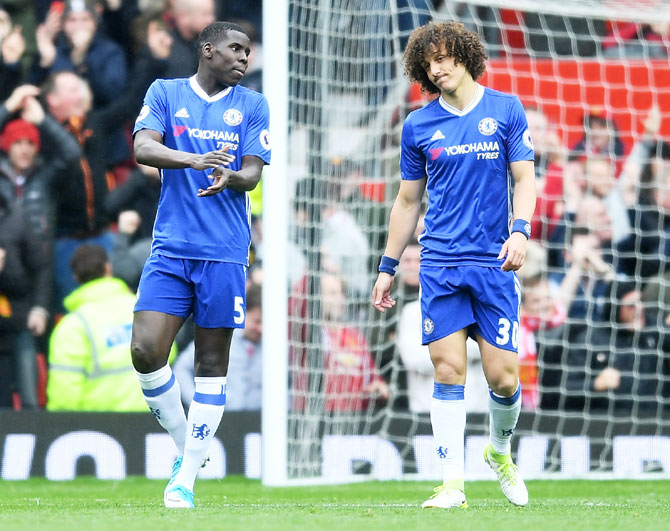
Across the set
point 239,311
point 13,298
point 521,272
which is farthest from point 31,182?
point 239,311

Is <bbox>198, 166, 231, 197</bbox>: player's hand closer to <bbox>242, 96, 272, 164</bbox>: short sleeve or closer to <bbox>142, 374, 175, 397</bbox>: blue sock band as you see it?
<bbox>242, 96, 272, 164</bbox>: short sleeve

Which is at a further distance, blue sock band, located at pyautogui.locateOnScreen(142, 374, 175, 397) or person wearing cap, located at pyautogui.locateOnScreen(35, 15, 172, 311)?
person wearing cap, located at pyautogui.locateOnScreen(35, 15, 172, 311)

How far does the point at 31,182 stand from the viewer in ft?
29.9

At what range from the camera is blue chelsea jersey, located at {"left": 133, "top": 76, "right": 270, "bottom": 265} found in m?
5.33

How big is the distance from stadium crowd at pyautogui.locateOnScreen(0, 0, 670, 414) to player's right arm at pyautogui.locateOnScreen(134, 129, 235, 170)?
3367 millimetres

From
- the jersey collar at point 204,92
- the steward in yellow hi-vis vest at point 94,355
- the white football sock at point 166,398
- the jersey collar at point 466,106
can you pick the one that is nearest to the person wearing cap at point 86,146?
the steward in yellow hi-vis vest at point 94,355

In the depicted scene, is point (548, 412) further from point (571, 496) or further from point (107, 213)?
point (107, 213)

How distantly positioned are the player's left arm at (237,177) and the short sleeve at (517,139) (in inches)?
44.5

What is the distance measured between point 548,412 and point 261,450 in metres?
2.19

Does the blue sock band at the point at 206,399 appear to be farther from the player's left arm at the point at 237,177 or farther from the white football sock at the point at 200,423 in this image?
the player's left arm at the point at 237,177

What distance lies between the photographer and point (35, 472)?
837 centimetres

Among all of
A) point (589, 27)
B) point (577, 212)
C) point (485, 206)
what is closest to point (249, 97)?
point (485, 206)

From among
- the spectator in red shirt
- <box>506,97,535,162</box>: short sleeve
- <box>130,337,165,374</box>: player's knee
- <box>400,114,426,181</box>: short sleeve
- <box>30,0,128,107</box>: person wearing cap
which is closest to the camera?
<box>130,337,165,374</box>: player's knee

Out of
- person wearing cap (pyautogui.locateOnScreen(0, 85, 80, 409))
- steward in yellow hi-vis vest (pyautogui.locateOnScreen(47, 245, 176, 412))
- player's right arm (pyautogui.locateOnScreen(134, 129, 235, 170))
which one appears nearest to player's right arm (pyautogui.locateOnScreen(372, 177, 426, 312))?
player's right arm (pyautogui.locateOnScreen(134, 129, 235, 170))
